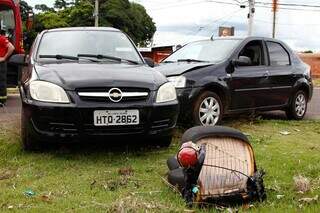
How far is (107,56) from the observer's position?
6824 mm

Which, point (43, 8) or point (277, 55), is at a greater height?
point (43, 8)

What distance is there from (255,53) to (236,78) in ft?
3.34

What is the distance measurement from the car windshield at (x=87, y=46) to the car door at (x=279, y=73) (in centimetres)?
294

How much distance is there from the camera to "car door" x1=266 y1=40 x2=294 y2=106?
916 centimetres

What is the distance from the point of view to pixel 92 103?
5539 mm

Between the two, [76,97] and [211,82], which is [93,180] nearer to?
[76,97]

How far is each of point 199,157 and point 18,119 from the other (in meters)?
4.93

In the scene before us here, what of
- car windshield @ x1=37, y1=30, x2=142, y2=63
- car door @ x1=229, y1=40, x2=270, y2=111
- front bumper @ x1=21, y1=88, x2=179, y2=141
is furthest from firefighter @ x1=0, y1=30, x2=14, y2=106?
front bumper @ x1=21, y1=88, x2=179, y2=141

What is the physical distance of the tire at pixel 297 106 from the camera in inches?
380

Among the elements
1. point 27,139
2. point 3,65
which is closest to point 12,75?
point 3,65

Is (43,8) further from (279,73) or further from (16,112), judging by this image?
(279,73)

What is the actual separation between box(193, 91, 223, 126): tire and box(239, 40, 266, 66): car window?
1.33 metres

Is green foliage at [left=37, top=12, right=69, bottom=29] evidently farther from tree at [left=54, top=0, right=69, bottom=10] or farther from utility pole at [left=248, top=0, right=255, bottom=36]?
utility pole at [left=248, top=0, right=255, bottom=36]

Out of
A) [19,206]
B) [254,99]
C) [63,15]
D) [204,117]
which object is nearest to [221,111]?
[204,117]
